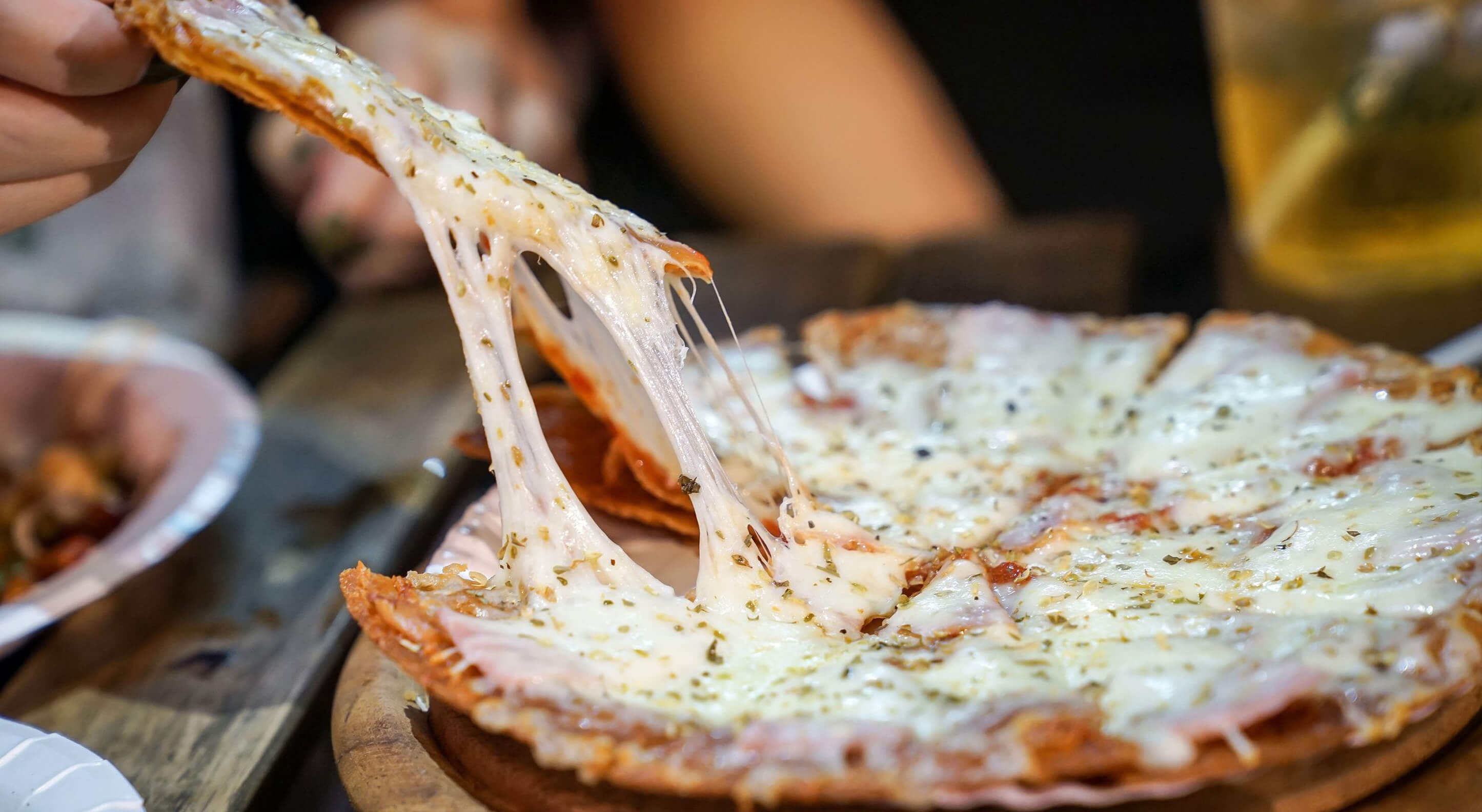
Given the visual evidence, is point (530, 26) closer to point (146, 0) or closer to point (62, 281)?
point (62, 281)

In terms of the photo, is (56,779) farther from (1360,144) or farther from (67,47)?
(1360,144)

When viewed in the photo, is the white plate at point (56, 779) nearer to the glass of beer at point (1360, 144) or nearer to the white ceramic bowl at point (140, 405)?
the white ceramic bowl at point (140, 405)

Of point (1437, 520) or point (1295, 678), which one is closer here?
point (1295, 678)

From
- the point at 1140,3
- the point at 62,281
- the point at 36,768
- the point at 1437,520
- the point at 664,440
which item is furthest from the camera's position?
the point at 1140,3

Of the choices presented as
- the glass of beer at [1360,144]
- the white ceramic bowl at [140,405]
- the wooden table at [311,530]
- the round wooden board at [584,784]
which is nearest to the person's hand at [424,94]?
the wooden table at [311,530]

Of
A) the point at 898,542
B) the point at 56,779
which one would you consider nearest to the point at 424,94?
the point at 898,542

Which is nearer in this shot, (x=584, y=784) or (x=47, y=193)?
(x=584, y=784)

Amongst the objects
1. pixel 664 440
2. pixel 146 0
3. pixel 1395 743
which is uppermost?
pixel 146 0

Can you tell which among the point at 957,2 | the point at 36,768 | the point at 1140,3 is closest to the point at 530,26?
the point at 957,2
